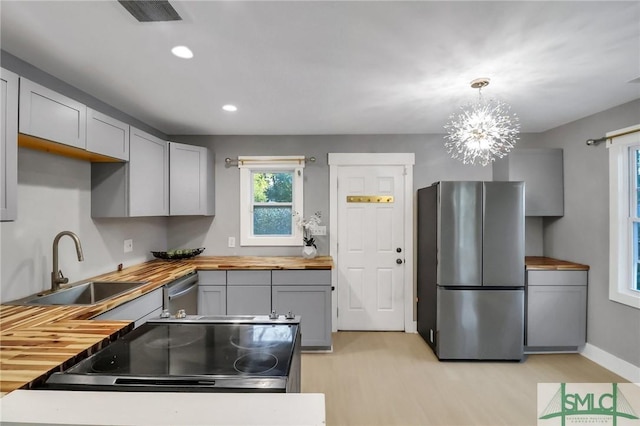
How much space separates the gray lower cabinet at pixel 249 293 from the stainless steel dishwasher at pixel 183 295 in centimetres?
32

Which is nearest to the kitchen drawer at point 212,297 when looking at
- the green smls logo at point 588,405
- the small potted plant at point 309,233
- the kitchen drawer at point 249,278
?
the kitchen drawer at point 249,278

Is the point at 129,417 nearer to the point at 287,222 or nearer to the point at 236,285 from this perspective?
the point at 236,285

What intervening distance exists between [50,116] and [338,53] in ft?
5.73

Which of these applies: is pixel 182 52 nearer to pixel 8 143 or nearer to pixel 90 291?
pixel 8 143

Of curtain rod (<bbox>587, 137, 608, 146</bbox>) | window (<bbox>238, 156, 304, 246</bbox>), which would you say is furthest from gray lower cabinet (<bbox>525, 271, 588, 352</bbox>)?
window (<bbox>238, 156, 304, 246</bbox>)

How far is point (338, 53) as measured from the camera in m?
1.78

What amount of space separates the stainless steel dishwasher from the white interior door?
64.4 inches

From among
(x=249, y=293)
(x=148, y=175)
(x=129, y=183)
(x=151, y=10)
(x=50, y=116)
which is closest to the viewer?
(x=151, y=10)

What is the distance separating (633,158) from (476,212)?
1402mm

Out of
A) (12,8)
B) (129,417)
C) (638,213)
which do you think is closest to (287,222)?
(12,8)

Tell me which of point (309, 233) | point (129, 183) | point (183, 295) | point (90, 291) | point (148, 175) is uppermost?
point (148, 175)

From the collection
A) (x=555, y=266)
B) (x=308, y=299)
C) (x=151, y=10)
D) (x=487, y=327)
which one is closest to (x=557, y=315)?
(x=555, y=266)

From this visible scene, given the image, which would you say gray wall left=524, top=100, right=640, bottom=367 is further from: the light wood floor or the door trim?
the door trim

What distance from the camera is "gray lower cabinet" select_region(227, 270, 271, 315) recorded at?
9.70 feet
